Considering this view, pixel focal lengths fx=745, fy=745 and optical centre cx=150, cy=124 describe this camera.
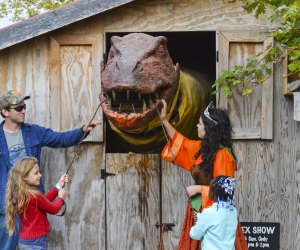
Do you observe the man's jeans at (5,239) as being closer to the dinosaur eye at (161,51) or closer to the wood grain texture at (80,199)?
the wood grain texture at (80,199)

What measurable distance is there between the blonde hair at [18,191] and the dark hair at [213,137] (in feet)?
4.43

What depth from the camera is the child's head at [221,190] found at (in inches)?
212

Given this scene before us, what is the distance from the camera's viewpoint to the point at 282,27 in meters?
6.67

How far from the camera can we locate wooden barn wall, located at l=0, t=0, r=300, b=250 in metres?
6.93

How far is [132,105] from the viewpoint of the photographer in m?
5.98

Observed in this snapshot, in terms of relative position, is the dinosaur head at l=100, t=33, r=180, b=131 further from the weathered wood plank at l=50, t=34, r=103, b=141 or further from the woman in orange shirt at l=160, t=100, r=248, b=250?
the weathered wood plank at l=50, t=34, r=103, b=141

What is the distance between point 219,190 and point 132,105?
108cm

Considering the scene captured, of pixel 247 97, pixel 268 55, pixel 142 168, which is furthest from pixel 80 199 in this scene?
pixel 268 55

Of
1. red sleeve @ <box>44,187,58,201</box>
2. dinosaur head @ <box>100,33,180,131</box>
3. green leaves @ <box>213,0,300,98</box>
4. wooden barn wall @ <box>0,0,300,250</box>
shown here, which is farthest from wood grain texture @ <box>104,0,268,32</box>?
red sleeve @ <box>44,187,58,201</box>

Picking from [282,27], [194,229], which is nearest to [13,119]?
[194,229]

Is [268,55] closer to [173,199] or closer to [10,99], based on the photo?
[173,199]

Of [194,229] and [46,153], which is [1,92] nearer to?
[46,153]

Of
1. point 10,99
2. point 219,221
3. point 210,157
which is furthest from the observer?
point 10,99

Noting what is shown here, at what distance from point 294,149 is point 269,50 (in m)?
1.07
